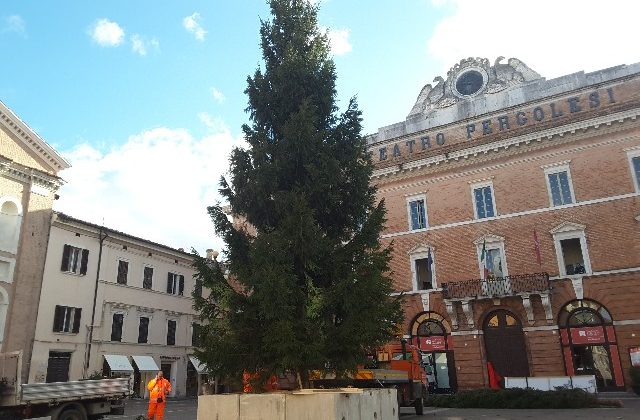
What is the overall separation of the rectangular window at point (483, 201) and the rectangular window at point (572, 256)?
13.5 ft

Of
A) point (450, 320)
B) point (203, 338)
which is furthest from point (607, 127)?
point (203, 338)

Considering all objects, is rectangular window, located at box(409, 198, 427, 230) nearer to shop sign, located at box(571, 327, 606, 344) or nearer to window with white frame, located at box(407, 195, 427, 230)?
window with white frame, located at box(407, 195, 427, 230)

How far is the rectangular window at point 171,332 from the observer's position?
3469 cm

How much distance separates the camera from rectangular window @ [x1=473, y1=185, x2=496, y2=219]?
1108 inches

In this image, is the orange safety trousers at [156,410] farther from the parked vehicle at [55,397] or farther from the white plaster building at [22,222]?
the white plaster building at [22,222]

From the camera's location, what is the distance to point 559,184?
26.6m

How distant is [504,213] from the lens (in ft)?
90.2

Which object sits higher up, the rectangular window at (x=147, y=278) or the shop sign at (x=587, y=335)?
the rectangular window at (x=147, y=278)

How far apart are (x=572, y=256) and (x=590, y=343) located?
14.4ft

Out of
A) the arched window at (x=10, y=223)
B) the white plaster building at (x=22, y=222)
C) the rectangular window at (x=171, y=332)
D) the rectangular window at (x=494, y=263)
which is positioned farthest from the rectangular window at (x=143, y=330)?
the rectangular window at (x=494, y=263)

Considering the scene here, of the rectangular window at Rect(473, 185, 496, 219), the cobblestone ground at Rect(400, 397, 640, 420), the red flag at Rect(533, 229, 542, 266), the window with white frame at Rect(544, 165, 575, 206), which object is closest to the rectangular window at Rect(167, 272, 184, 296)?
the cobblestone ground at Rect(400, 397, 640, 420)

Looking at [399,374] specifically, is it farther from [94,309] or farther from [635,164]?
[94,309]

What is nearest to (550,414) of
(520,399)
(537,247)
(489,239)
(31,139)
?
(520,399)

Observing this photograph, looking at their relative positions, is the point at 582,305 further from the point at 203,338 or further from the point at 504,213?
the point at 203,338
